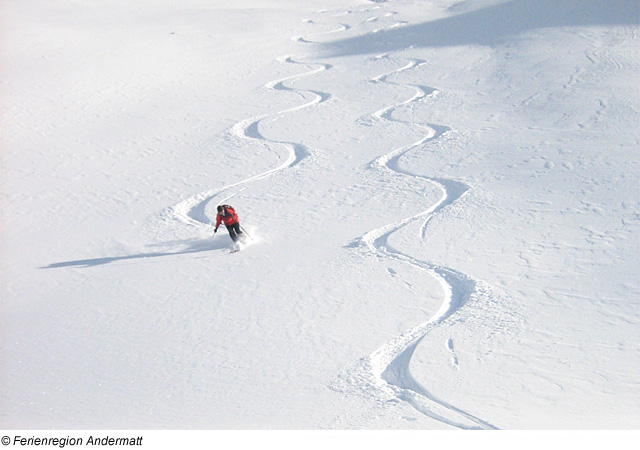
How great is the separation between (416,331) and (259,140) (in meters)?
6.44

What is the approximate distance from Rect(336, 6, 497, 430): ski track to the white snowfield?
3 centimetres

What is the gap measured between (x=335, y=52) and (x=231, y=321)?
13.8 metres

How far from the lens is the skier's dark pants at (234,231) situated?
295 inches

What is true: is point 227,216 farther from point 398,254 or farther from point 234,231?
point 398,254

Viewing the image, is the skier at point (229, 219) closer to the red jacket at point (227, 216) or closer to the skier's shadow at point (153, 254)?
the red jacket at point (227, 216)

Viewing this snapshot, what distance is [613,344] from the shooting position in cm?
530

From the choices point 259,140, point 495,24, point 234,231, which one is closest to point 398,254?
point 234,231

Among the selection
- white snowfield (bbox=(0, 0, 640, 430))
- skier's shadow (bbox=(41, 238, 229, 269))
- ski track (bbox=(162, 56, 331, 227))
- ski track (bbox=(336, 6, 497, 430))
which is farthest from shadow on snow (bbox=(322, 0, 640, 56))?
skier's shadow (bbox=(41, 238, 229, 269))

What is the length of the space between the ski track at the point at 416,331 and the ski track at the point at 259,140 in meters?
→ 1.43

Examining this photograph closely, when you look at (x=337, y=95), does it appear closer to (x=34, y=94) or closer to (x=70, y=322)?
(x=34, y=94)

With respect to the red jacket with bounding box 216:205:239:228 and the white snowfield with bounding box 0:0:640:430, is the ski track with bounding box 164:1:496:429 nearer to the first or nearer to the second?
the white snowfield with bounding box 0:0:640:430

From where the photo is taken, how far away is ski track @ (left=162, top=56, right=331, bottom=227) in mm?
8719

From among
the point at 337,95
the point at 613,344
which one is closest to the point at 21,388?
the point at 613,344

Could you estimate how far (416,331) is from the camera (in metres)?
5.72
